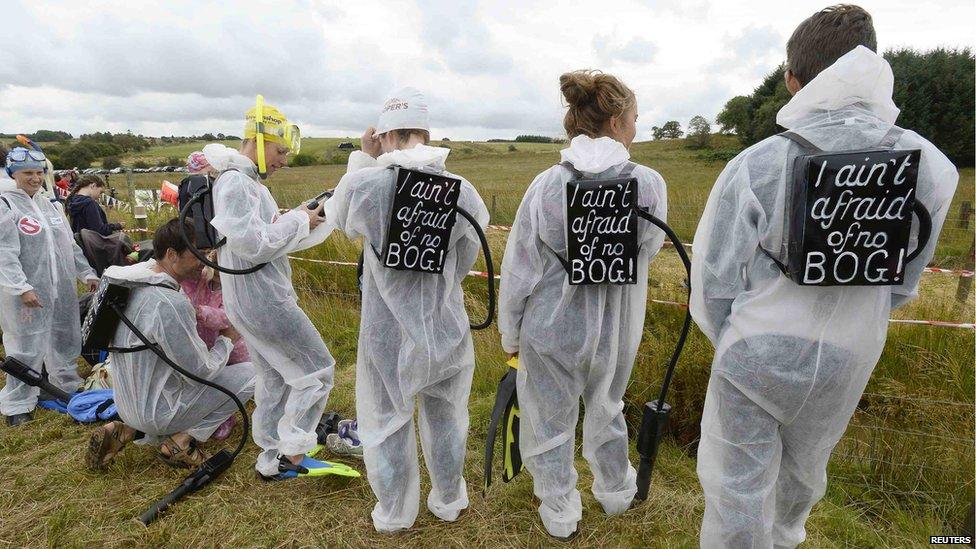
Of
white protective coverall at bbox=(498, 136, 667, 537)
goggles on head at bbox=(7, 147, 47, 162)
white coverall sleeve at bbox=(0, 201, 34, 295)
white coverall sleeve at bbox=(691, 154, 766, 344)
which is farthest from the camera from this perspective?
goggles on head at bbox=(7, 147, 47, 162)

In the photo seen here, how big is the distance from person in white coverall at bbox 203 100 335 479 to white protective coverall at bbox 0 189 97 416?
203cm

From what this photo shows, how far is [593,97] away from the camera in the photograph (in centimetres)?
214

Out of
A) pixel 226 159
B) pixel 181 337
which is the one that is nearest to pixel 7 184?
pixel 181 337

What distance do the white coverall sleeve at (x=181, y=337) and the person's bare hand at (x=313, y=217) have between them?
2.67ft

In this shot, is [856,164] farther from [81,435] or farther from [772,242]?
[81,435]

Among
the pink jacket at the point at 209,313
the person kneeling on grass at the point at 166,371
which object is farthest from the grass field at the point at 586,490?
the pink jacket at the point at 209,313

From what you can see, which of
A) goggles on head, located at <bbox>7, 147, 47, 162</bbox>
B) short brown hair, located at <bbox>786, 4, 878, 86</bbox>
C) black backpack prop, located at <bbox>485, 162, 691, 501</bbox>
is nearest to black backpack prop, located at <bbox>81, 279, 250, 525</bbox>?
goggles on head, located at <bbox>7, 147, 47, 162</bbox>

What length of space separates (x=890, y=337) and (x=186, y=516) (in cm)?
464

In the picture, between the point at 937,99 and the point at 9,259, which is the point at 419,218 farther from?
the point at 937,99

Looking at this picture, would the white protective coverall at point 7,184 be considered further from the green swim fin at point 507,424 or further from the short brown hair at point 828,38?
the short brown hair at point 828,38

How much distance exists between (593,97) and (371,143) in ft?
3.22

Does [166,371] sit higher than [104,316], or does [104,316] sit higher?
[104,316]

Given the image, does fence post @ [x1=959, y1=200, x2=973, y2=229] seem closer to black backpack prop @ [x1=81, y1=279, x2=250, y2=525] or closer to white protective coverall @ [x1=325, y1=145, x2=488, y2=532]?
white protective coverall @ [x1=325, y1=145, x2=488, y2=532]

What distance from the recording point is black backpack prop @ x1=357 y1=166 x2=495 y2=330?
6.96 ft
